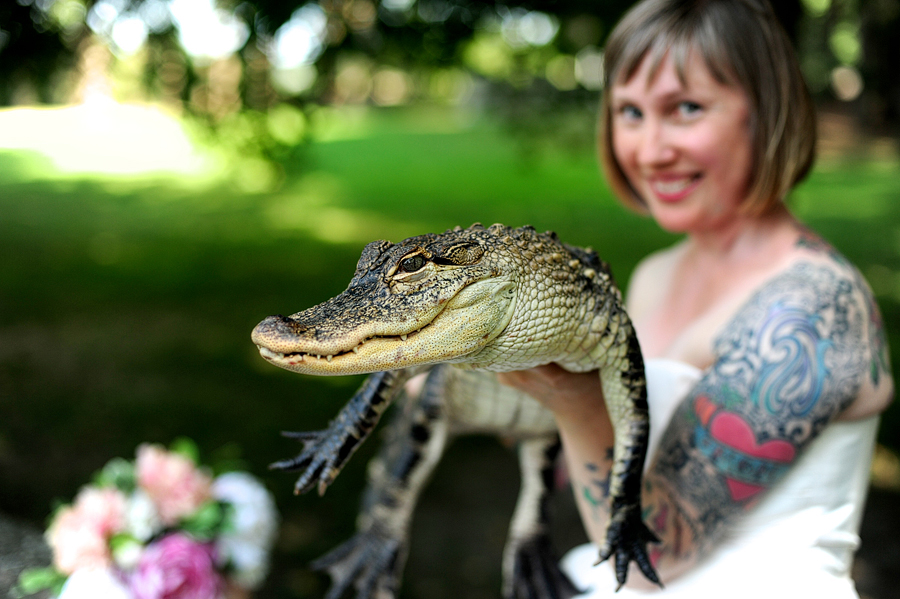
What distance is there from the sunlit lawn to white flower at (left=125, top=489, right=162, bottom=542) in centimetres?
40

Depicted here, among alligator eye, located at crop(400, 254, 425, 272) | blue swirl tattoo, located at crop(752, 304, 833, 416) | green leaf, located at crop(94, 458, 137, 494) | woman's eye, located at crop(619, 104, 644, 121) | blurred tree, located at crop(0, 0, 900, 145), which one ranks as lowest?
green leaf, located at crop(94, 458, 137, 494)

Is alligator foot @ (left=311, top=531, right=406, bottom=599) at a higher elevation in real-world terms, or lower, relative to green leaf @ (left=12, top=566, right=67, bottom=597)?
lower

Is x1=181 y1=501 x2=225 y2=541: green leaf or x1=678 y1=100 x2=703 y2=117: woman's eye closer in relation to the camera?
x1=678 y1=100 x2=703 y2=117: woman's eye

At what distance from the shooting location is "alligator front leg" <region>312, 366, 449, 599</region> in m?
1.58

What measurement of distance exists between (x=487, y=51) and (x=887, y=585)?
3.92 meters

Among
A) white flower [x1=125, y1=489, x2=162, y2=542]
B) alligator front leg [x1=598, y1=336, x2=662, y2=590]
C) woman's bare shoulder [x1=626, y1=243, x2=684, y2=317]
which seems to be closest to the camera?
alligator front leg [x1=598, y1=336, x2=662, y2=590]

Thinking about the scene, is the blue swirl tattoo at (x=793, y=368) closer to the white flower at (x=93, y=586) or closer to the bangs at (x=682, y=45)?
the bangs at (x=682, y=45)

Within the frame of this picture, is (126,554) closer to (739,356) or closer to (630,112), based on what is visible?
(739,356)

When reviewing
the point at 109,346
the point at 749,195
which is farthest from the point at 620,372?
the point at 109,346

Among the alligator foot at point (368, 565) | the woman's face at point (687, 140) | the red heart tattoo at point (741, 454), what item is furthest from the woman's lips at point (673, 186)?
the alligator foot at point (368, 565)

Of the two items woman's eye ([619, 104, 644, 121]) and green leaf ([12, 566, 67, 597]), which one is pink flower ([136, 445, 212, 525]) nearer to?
green leaf ([12, 566, 67, 597])

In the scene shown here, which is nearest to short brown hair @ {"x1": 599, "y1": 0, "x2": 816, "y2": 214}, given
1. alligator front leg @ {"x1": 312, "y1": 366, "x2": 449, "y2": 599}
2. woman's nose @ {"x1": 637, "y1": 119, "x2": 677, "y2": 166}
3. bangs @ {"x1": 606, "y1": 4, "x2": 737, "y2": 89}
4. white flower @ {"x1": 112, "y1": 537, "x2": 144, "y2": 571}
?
bangs @ {"x1": 606, "y1": 4, "x2": 737, "y2": 89}

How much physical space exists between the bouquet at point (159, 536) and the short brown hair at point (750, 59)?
1.64m

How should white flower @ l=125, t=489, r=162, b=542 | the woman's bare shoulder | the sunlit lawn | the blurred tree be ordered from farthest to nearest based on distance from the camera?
1. the sunlit lawn
2. the blurred tree
3. the woman's bare shoulder
4. white flower @ l=125, t=489, r=162, b=542
